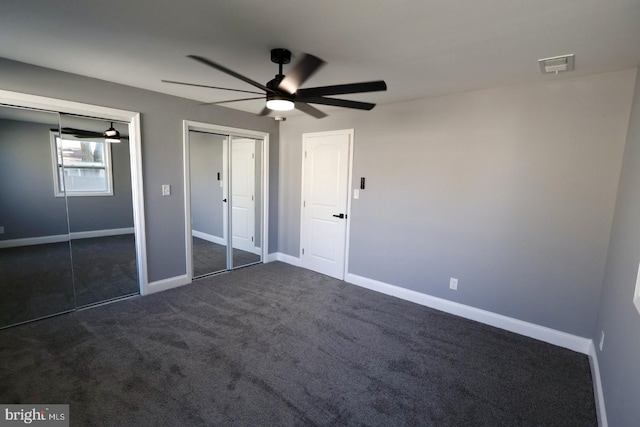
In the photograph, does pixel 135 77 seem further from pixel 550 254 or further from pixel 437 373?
pixel 550 254

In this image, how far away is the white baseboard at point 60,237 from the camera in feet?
9.45

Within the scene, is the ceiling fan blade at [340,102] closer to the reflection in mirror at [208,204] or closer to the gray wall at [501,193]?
the gray wall at [501,193]

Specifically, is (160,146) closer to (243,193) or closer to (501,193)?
(243,193)

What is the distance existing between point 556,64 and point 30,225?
4.97 metres

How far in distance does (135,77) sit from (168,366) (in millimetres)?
2714

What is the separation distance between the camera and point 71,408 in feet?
5.97

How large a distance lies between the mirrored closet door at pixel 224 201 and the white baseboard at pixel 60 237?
81cm

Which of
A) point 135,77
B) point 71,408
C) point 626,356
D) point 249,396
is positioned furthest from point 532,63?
point 71,408

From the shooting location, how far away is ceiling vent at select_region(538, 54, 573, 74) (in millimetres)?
2098

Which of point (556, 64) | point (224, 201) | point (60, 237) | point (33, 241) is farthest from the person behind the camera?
point (224, 201)

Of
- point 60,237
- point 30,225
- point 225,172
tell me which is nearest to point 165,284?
point 60,237

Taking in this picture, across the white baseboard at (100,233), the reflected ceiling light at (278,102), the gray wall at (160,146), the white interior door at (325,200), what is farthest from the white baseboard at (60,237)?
the reflected ceiling light at (278,102)

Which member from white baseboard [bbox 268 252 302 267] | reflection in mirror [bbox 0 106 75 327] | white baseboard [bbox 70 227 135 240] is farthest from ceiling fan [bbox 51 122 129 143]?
white baseboard [bbox 268 252 302 267]

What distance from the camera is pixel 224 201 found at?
4398mm
